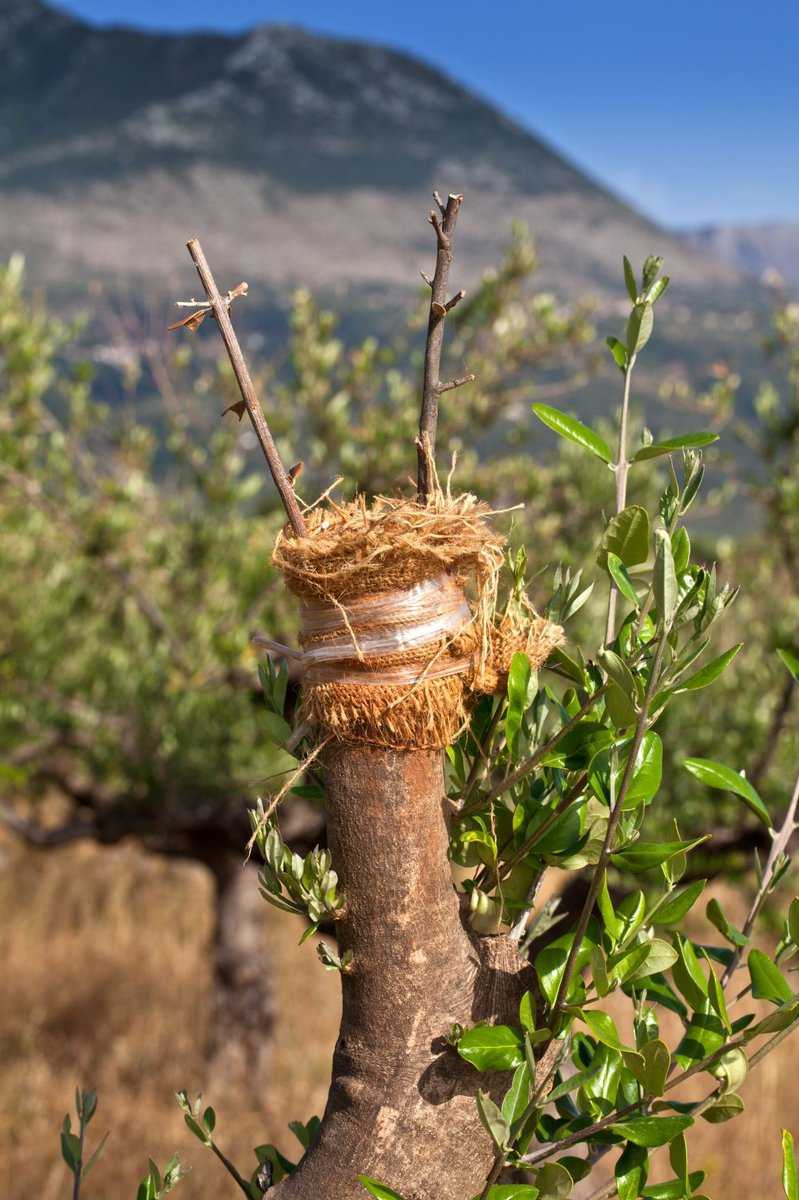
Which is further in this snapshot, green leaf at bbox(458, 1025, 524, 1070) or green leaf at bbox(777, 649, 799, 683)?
green leaf at bbox(777, 649, 799, 683)

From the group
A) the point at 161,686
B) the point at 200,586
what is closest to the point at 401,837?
the point at 161,686

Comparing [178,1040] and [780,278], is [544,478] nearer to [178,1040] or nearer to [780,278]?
[780,278]

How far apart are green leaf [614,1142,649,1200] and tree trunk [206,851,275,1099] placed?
4.72 metres

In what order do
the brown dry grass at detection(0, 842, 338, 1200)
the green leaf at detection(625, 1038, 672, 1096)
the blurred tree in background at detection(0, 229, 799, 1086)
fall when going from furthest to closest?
the brown dry grass at detection(0, 842, 338, 1200)
the blurred tree in background at detection(0, 229, 799, 1086)
the green leaf at detection(625, 1038, 672, 1096)

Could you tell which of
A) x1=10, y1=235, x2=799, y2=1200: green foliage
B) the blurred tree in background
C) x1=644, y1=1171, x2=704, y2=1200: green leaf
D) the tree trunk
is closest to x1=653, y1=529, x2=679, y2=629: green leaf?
x1=10, y1=235, x2=799, y2=1200: green foliage

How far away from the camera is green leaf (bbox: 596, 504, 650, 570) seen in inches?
37.4

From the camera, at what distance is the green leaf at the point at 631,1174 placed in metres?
0.95

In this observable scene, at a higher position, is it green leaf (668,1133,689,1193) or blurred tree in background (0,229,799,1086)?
green leaf (668,1133,689,1193)

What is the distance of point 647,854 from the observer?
925 millimetres

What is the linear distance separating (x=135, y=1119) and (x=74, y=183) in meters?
149

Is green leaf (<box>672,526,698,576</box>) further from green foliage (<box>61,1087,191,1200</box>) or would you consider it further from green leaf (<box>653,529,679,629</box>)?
green foliage (<box>61,1087,191,1200</box>)

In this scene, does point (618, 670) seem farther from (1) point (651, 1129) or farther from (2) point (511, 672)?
(1) point (651, 1129)

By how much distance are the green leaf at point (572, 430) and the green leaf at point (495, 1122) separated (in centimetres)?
58

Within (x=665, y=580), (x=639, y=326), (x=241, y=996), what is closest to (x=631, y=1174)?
(x=665, y=580)
